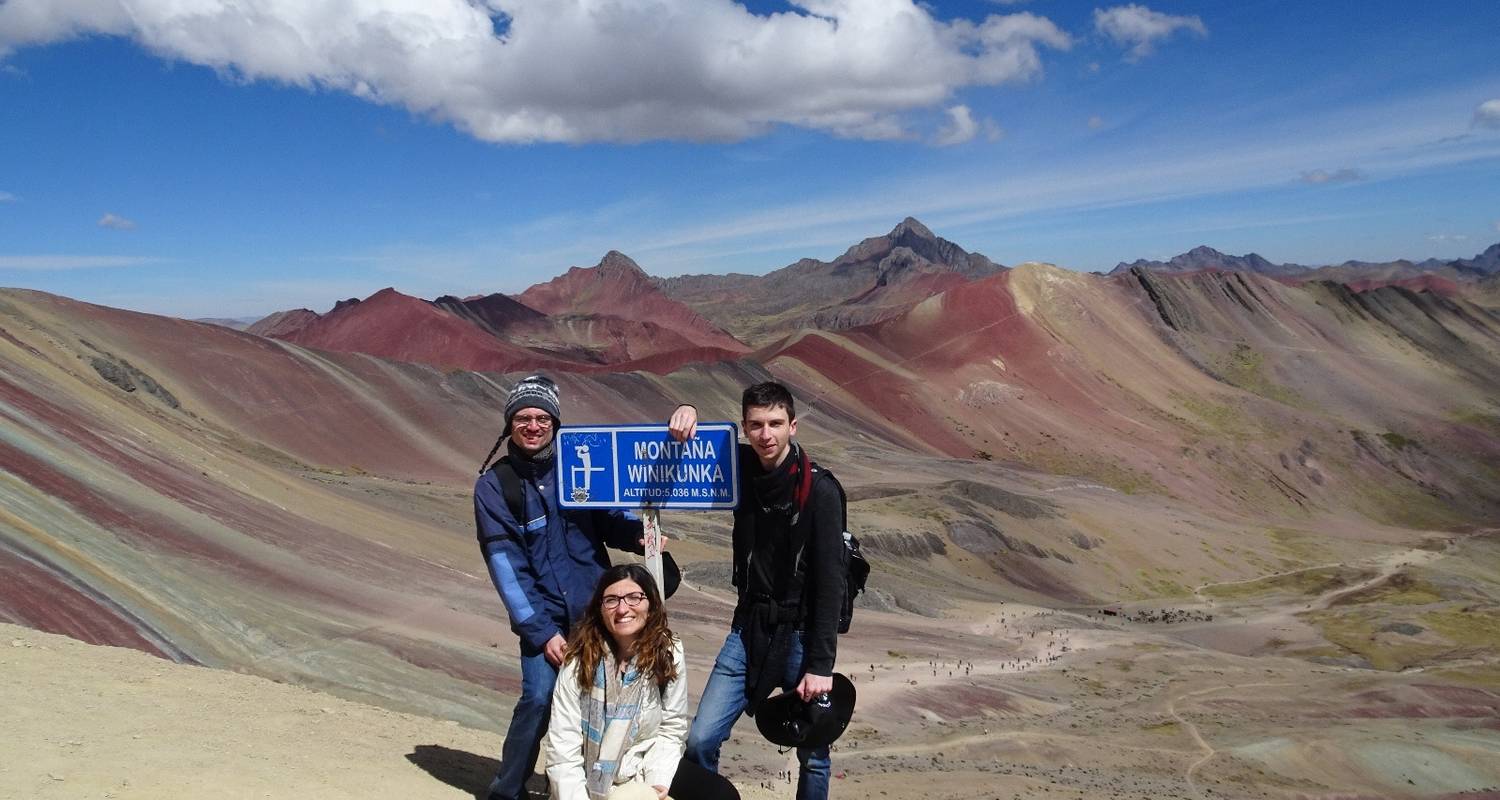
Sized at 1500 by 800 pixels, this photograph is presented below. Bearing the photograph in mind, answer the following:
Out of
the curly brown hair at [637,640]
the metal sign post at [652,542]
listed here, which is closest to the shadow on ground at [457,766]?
the curly brown hair at [637,640]

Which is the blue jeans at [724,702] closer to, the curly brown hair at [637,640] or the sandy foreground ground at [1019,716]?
the curly brown hair at [637,640]

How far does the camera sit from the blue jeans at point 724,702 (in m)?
4.46

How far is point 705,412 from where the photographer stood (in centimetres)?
5069

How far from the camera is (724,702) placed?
448cm

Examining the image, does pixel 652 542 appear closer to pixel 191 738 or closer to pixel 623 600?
pixel 623 600

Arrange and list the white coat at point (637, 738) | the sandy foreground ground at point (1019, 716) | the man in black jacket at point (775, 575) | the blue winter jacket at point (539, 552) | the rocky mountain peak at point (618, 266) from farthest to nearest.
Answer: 1. the rocky mountain peak at point (618, 266)
2. the sandy foreground ground at point (1019, 716)
3. the blue winter jacket at point (539, 552)
4. the man in black jacket at point (775, 575)
5. the white coat at point (637, 738)

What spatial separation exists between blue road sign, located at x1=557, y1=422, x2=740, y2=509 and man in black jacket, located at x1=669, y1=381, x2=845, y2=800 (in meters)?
0.14

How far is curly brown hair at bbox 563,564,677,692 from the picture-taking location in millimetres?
4215

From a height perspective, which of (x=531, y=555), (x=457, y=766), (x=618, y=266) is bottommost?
(x=457, y=766)

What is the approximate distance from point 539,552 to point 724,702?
107 cm

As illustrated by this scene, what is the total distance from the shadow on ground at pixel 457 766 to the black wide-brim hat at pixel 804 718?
71.8 inches

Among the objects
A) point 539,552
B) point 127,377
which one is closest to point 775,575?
point 539,552

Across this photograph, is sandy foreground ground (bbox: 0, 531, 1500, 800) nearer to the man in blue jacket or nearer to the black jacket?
the man in blue jacket

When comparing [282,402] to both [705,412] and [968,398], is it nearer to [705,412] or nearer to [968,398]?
[705,412]
